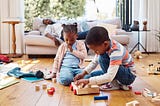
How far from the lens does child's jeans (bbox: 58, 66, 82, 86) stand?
307 centimetres

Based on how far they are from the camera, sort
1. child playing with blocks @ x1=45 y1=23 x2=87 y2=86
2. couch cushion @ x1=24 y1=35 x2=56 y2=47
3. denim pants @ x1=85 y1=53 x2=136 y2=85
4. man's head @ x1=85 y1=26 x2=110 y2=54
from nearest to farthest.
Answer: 1. man's head @ x1=85 y1=26 x2=110 y2=54
2. denim pants @ x1=85 y1=53 x2=136 y2=85
3. child playing with blocks @ x1=45 y1=23 x2=87 y2=86
4. couch cushion @ x1=24 y1=35 x2=56 y2=47

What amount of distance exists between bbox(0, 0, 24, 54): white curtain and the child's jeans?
321cm

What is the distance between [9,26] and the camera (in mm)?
6281

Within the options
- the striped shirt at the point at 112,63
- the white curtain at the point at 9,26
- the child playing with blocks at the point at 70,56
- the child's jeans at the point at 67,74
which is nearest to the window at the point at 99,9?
the white curtain at the point at 9,26

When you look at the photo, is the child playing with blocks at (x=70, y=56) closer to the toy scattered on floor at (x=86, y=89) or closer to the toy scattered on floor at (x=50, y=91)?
the toy scattered on floor at (x=50, y=91)

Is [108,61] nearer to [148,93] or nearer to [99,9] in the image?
[148,93]

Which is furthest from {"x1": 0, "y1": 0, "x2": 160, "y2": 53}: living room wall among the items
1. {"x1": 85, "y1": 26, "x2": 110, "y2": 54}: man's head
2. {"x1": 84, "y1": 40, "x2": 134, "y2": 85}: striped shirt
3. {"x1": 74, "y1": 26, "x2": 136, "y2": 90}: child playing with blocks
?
{"x1": 85, "y1": 26, "x2": 110, "y2": 54}: man's head

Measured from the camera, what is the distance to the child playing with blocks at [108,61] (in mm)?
2566

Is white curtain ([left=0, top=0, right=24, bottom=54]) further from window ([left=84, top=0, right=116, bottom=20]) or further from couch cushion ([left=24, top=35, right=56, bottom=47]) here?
window ([left=84, top=0, right=116, bottom=20])

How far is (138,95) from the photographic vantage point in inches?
105

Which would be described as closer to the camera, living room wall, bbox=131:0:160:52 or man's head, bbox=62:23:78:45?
man's head, bbox=62:23:78:45

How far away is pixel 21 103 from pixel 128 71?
99cm

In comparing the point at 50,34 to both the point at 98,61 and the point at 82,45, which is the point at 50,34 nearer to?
the point at 82,45

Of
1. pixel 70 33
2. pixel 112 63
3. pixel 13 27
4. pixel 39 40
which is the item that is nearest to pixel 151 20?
pixel 39 40
